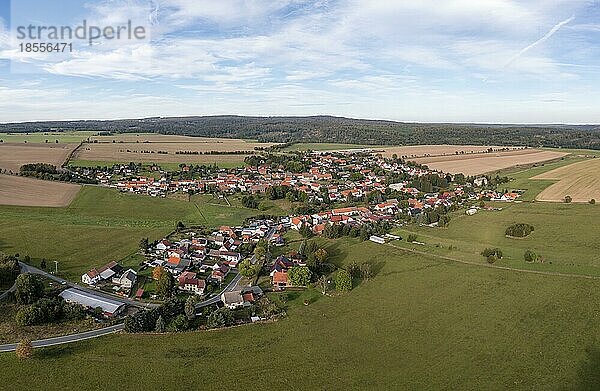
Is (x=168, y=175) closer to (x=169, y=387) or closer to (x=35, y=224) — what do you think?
(x=35, y=224)

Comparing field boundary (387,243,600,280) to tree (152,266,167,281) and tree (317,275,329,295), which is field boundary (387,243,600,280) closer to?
tree (317,275,329,295)

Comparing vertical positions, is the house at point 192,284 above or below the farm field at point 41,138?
below

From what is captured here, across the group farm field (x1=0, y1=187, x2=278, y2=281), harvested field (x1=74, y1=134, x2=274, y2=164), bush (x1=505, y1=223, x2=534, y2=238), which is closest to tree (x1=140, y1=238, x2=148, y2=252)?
farm field (x1=0, y1=187, x2=278, y2=281)

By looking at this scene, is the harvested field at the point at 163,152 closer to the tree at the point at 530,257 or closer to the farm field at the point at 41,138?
the farm field at the point at 41,138

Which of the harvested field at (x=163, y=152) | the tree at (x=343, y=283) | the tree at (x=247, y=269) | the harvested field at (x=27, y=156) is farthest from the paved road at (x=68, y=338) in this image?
the harvested field at (x=163, y=152)

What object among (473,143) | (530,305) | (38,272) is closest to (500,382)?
(530,305)

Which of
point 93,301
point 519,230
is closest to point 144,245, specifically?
point 93,301
